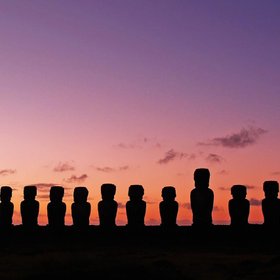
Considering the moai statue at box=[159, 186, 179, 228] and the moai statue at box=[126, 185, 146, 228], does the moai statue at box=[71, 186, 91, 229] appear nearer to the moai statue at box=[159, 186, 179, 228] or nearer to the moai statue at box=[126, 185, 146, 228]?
the moai statue at box=[126, 185, 146, 228]

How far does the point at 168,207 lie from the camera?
1964 centimetres

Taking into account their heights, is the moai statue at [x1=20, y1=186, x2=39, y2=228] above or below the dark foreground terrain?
above

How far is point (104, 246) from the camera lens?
17359mm

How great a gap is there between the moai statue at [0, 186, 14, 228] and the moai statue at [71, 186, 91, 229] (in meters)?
2.44

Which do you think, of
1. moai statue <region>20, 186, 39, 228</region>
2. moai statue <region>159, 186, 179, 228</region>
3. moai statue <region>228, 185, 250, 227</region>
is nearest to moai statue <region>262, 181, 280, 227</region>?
moai statue <region>228, 185, 250, 227</region>

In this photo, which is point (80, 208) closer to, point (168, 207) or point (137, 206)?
point (137, 206)

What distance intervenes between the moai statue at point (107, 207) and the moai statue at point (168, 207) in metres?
1.61

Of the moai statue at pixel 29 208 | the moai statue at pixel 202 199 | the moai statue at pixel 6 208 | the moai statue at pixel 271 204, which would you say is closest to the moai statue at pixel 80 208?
the moai statue at pixel 29 208

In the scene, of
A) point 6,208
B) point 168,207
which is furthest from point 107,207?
point 6,208

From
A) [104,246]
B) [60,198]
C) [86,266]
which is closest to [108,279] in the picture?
[86,266]

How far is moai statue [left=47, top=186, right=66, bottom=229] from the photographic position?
68.7ft

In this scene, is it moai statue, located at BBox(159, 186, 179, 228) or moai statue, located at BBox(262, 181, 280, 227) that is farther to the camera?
moai statue, located at BBox(159, 186, 179, 228)

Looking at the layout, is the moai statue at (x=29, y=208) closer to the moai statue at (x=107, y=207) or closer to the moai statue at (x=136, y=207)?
the moai statue at (x=107, y=207)

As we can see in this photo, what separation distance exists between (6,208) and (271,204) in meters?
9.09
